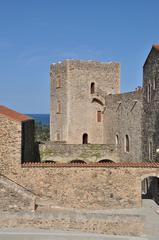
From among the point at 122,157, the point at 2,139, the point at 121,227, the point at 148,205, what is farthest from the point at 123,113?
the point at 121,227

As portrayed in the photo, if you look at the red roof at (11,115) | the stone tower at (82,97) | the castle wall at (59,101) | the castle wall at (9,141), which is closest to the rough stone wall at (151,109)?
the red roof at (11,115)

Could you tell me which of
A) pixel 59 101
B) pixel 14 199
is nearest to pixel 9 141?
pixel 14 199

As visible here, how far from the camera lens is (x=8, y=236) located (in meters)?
15.8

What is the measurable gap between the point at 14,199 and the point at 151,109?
9421 mm

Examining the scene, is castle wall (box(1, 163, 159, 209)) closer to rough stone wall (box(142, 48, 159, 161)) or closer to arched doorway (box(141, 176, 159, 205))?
arched doorway (box(141, 176, 159, 205))

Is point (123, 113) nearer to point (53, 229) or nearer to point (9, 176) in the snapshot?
point (9, 176)

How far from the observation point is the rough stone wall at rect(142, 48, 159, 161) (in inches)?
893

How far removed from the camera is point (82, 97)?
3488 centimetres

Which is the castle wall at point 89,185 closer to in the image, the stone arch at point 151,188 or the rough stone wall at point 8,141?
the rough stone wall at point 8,141

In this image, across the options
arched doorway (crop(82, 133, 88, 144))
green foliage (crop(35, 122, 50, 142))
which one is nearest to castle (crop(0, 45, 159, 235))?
arched doorway (crop(82, 133, 88, 144))

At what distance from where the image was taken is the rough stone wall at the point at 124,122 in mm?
27433

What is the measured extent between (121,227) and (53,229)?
2.59 m

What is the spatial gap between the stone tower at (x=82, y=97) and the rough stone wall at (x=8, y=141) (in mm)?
14644

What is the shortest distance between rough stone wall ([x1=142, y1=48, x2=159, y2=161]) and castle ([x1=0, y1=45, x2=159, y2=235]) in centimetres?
5
